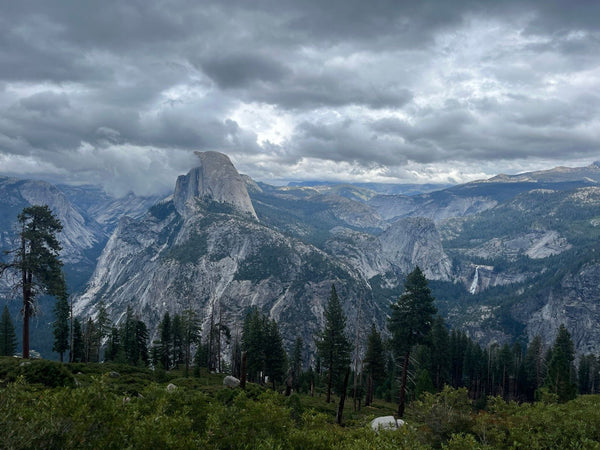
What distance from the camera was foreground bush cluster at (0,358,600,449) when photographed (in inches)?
363

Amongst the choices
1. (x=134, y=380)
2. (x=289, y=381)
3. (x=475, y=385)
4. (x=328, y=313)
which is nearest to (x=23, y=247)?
(x=134, y=380)

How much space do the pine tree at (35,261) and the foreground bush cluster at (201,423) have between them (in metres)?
15.0

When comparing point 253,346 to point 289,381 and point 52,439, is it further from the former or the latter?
point 52,439

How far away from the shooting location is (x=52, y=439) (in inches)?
342

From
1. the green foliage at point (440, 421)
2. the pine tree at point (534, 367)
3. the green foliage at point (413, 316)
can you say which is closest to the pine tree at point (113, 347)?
the green foliage at point (413, 316)

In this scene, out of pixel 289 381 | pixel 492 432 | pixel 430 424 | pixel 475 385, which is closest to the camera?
pixel 492 432

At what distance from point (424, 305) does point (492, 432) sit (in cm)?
2099

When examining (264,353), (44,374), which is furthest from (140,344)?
(44,374)

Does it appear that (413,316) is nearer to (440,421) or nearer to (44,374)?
(440,421)

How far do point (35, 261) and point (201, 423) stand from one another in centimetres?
3360

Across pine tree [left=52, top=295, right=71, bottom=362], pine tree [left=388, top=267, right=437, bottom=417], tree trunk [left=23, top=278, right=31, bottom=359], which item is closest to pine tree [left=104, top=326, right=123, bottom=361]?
pine tree [left=52, top=295, right=71, bottom=362]

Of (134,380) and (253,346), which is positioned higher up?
(134,380)

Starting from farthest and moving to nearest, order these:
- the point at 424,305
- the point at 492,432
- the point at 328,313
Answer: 1. the point at 328,313
2. the point at 424,305
3. the point at 492,432

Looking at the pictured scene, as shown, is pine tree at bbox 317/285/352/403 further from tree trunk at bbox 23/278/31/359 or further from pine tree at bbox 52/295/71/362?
pine tree at bbox 52/295/71/362
